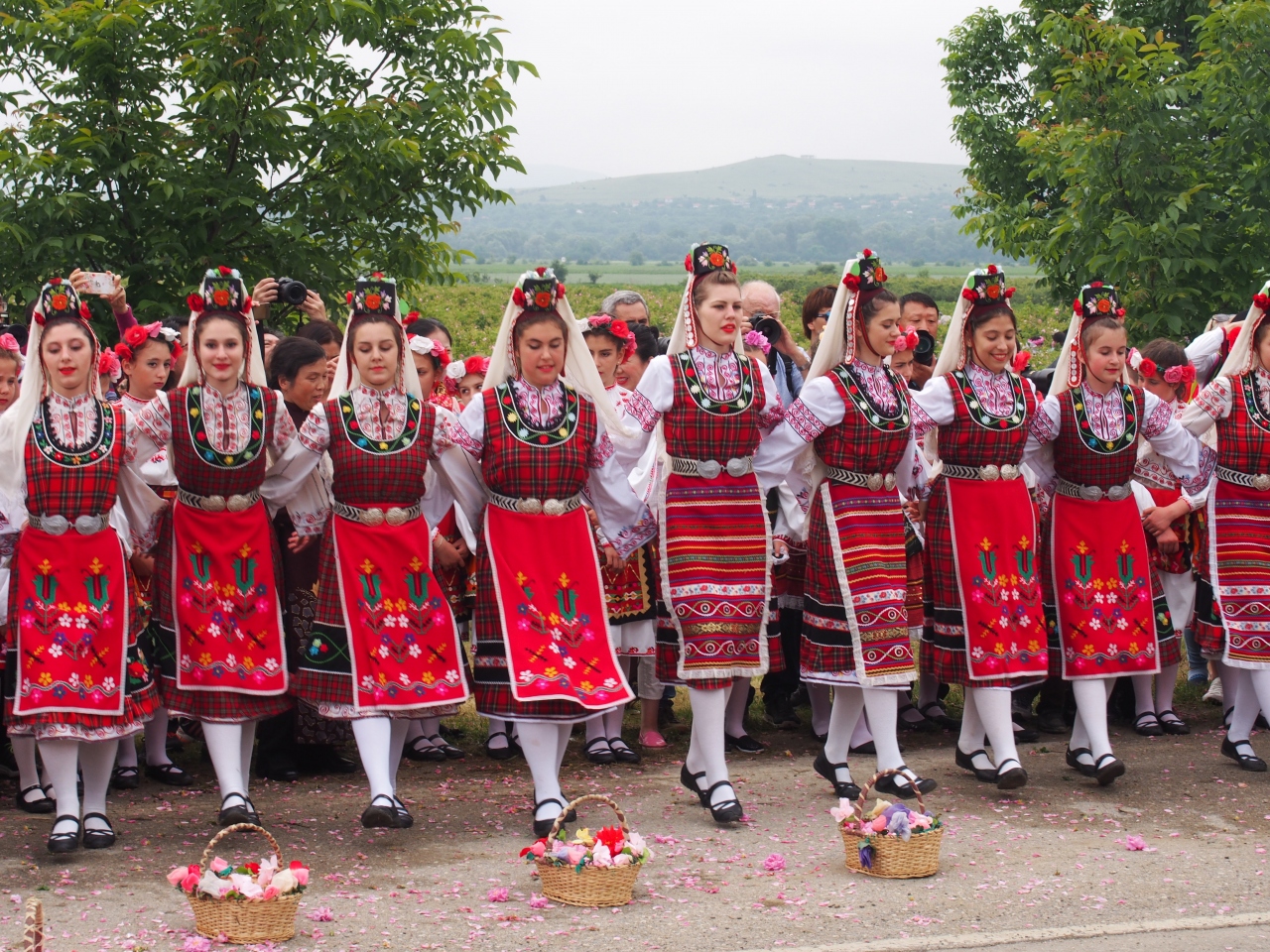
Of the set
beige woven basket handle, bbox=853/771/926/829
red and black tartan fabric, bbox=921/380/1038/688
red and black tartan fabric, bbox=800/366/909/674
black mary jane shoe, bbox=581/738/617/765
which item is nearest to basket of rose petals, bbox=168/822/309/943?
beige woven basket handle, bbox=853/771/926/829

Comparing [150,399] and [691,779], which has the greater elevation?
[150,399]

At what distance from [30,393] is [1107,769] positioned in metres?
4.12

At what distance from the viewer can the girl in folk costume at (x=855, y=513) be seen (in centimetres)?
578

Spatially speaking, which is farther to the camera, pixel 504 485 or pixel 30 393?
pixel 504 485

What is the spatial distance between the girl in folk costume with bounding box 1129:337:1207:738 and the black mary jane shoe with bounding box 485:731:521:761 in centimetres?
276

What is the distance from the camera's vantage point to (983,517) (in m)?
6.05

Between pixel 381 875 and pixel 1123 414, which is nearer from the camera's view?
pixel 381 875

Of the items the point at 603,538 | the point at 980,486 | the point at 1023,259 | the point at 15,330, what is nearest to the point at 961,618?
the point at 980,486

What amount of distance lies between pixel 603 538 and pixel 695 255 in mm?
1129

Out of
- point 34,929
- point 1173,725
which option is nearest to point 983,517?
point 1173,725

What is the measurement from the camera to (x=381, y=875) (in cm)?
493

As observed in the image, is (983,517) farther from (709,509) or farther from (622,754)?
(622,754)

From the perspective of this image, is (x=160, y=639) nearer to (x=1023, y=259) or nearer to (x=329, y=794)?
(x=329, y=794)

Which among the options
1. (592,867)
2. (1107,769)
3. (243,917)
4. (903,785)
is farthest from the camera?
(1107,769)
